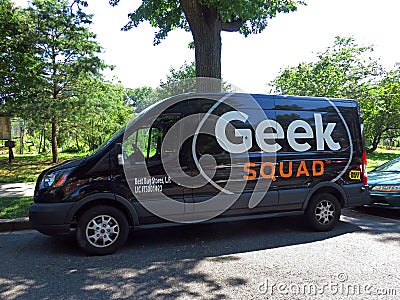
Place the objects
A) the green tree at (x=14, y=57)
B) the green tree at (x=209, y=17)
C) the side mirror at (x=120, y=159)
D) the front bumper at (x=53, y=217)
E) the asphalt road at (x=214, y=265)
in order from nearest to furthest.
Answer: the asphalt road at (x=214, y=265) → the front bumper at (x=53, y=217) → the side mirror at (x=120, y=159) → the green tree at (x=209, y=17) → the green tree at (x=14, y=57)

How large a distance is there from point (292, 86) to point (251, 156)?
18.7 meters

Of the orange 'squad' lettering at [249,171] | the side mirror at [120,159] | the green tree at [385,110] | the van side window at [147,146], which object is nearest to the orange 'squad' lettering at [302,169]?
the orange 'squad' lettering at [249,171]

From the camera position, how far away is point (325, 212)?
5980 millimetres

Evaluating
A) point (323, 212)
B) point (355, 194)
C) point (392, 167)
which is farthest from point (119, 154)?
point (392, 167)

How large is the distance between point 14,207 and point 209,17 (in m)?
6.50

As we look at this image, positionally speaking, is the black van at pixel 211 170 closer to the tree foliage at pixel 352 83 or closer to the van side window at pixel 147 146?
the van side window at pixel 147 146

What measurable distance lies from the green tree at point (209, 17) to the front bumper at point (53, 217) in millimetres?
4885

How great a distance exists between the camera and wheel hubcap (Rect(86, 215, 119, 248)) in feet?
15.8

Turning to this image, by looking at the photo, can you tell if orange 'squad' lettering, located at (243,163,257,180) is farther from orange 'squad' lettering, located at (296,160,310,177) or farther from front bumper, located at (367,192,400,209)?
front bumper, located at (367,192,400,209)

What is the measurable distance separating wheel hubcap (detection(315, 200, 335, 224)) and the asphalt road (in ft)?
0.86

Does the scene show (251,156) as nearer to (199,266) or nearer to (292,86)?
(199,266)

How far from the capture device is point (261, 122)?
562 centimetres

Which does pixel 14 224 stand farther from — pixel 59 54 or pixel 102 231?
pixel 59 54

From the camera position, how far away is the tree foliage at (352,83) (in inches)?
786
